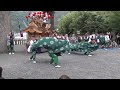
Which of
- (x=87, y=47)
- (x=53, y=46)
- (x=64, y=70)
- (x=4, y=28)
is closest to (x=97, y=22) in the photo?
(x=87, y=47)

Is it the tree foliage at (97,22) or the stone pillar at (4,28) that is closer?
the stone pillar at (4,28)

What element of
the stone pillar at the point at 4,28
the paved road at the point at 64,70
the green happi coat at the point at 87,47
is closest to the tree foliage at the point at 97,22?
the green happi coat at the point at 87,47

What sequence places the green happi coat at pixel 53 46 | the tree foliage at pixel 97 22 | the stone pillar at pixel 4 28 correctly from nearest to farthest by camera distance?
the green happi coat at pixel 53 46
the stone pillar at pixel 4 28
the tree foliage at pixel 97 22

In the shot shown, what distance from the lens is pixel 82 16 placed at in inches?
1375

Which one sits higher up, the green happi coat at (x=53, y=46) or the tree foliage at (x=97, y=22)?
the tree foliage at (x=97, y=22)

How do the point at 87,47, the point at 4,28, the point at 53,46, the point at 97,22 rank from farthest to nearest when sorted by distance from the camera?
the point at 97,22 < the point at 4,28 < the point at 87,47 < the point at 53,46

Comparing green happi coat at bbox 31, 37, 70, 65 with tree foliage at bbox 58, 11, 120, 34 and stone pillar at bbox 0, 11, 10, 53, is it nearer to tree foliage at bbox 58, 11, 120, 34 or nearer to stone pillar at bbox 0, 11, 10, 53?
stone pillar at bbox 0, 11, 10, 53

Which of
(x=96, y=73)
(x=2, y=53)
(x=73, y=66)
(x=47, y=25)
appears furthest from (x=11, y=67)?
(x=47, y=25)

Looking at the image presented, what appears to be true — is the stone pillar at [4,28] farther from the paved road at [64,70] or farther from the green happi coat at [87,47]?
the green happi coat at [87,47]

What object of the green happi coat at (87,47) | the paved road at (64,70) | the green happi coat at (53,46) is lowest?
the paved road at (64,70)

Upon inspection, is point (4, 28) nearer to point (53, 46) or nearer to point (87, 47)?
point (87, 47)

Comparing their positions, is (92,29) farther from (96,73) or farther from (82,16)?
(96,73)
